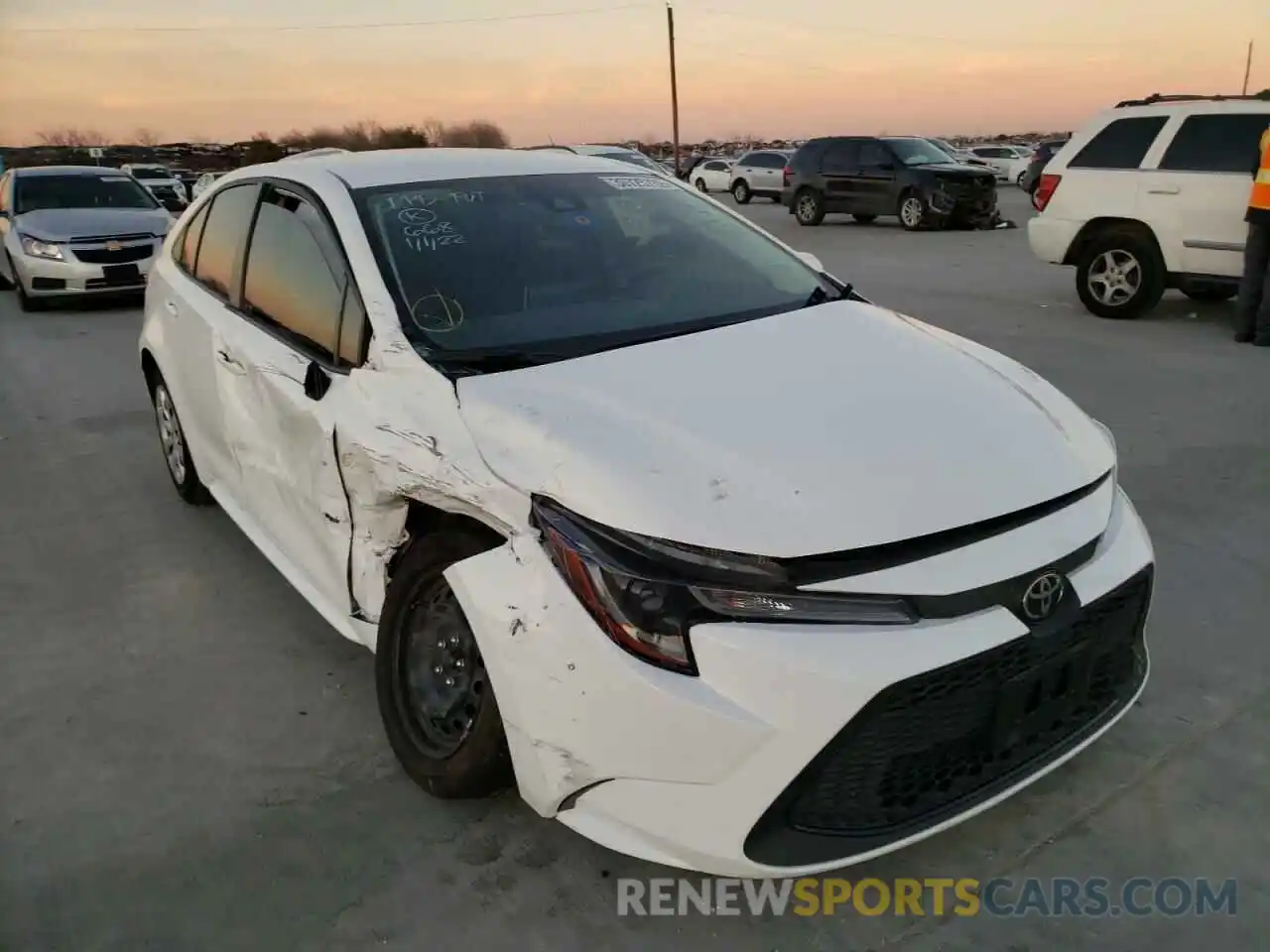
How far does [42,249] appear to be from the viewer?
11.0 meters

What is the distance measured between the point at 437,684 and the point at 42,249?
1057 cm

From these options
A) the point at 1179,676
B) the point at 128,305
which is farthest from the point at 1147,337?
the point at 128,305

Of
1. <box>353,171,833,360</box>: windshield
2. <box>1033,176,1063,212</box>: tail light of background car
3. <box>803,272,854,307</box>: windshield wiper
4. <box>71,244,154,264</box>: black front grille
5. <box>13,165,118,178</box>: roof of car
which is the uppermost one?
<box>13,165,118,178</box>: roof of car

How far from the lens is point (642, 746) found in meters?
2.06

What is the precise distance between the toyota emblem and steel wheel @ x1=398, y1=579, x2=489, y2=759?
1.28 metres

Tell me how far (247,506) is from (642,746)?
238 centimetres

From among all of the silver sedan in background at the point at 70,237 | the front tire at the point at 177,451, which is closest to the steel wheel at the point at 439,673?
the front tire at the point at 177,451

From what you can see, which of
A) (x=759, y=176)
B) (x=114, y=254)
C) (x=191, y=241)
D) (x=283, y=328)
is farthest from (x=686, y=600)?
(x=759, y=176)

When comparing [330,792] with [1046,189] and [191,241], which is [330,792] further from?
[1046,189]

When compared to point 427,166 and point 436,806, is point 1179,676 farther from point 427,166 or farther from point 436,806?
point 427,166

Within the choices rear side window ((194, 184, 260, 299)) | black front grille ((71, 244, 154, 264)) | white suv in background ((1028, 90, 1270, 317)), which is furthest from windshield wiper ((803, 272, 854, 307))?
black front grille ((71, 244, 154, 264))

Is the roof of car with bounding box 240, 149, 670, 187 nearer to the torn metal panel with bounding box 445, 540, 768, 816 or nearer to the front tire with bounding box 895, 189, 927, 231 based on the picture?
the torn metal panel with bounding box 445, 540, 768, 816

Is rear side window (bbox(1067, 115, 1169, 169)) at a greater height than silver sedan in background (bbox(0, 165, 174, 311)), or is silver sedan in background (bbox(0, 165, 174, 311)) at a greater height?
rear side window (bbox(1067, 115, 1169, 169))

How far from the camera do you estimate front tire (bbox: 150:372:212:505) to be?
15.6 ft
